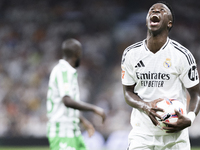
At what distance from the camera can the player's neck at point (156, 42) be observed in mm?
3818

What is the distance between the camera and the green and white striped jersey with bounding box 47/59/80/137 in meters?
5.09

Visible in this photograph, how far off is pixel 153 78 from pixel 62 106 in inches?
70.3

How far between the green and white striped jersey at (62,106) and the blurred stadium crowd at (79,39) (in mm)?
7109

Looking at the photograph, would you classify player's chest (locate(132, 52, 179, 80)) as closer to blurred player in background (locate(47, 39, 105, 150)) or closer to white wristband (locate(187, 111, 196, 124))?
white wristband (locate(187, 111, 196, 124))

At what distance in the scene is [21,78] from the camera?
1430 centimetres

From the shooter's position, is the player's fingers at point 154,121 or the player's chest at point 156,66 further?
the player's chest at point 156,66

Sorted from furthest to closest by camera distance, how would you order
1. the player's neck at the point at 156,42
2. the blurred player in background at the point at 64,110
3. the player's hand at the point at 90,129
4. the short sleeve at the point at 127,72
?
1. the player's hand at the point at 90,129
2. the blurred player in background at the point at 64,110
3. the short sleeve at the point at 127,72
4. the player's neck at the point at 156,42

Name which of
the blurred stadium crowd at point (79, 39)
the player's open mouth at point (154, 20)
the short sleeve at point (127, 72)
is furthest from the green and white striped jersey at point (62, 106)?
the blurred stadium crowd at point (79, 39)

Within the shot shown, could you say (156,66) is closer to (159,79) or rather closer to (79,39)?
(159,79)

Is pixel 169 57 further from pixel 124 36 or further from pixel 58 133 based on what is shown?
pixel 124 36

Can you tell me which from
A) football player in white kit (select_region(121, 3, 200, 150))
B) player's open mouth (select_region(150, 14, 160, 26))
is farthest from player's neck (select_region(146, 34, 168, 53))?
player's open mouth (select_region(150, 14, 160, 26))

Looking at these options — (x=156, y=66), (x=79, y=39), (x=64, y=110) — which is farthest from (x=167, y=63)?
(x=79, y=39)

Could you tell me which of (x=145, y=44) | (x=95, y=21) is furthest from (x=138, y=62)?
(x=95, y=21)

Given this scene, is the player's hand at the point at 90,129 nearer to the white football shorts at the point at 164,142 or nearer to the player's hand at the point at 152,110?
the white football shorts at the point at 164,142
